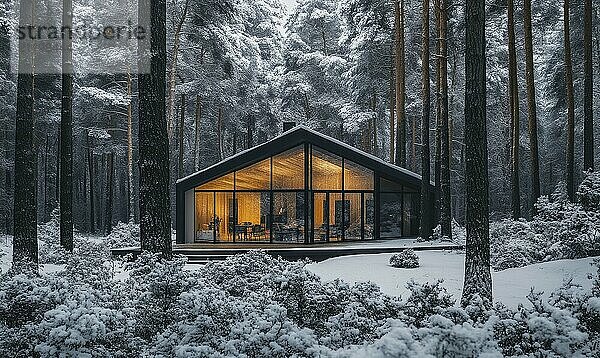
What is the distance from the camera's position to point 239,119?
105 ft

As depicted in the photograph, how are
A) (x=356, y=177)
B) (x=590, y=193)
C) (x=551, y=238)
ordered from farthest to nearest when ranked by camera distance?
(x=356, y=177)
(x=551, y=238)
(x=590, y=193)

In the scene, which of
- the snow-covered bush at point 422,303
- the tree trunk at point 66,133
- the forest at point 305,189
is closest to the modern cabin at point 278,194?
the forest at point 305,189

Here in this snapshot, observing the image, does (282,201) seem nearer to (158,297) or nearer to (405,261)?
(405,261)

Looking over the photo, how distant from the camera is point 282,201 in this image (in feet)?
61.9

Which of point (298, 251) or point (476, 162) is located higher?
point (476, 162)

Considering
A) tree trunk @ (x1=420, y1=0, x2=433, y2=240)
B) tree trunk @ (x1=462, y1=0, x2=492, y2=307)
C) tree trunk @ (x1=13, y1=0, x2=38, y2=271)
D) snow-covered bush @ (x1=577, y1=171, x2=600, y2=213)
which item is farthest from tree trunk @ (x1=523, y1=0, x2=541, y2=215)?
tree trunk @ (x1=13, y1=0, x2=38, y2=271)

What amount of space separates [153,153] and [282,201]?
11518 millimetres

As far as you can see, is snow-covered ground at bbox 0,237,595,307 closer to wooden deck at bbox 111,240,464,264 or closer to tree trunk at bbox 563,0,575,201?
wooden deck at bbox 111,240,464,264

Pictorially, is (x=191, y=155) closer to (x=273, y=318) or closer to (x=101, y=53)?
(x=101, y=53)

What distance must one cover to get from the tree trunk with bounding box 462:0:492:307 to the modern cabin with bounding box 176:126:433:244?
10589 mm

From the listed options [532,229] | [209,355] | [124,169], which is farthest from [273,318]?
[124,169]

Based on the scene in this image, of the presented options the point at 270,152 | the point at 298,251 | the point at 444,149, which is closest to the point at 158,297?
the point at 298,251

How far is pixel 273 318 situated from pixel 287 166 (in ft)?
46.8

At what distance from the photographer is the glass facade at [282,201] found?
1873 centimetres
